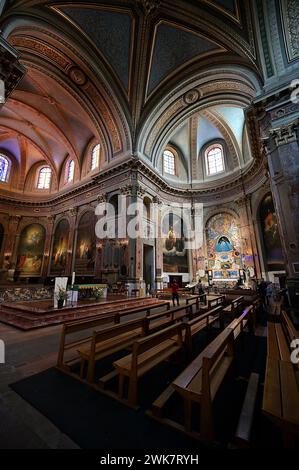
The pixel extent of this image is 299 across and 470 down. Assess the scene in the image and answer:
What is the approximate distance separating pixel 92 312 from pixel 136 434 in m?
5.76

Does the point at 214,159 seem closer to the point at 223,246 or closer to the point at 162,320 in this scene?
the point at 223,246

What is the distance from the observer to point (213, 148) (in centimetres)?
1952

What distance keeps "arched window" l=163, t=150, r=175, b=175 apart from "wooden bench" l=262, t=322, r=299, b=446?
727 inches

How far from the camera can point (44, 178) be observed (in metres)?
21.7

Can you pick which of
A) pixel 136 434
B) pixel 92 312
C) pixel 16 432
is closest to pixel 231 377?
pixel 136 434

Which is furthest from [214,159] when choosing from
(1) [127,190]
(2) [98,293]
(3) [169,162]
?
(2) [98,293]

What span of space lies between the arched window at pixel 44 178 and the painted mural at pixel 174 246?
14.3 m

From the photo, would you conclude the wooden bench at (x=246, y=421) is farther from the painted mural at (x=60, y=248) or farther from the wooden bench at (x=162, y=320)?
the painted mural at (x=60, y=248)

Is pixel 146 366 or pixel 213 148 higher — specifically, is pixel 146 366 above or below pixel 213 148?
below

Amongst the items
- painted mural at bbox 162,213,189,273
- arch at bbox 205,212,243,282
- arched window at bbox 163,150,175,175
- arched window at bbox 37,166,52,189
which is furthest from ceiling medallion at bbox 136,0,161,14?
arched window at bbox 37,166,52,189

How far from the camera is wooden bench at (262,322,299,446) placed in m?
1.17

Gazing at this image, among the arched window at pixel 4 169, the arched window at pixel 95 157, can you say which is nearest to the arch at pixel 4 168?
the arched window at pixel 4 169

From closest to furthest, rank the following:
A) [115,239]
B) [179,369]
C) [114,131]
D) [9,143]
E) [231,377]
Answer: [231,377]
[179,369]
[115,239]
[114,131]
[9,143]
